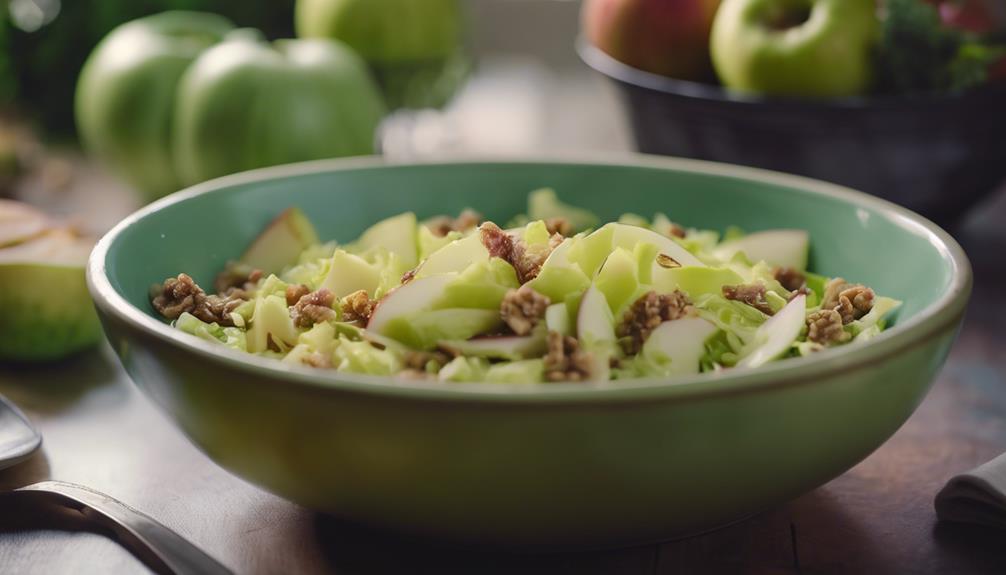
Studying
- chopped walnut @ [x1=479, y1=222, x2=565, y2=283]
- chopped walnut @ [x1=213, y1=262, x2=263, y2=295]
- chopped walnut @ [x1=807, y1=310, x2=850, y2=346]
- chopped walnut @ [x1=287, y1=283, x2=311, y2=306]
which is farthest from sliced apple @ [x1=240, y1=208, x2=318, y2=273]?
chopped walnut @ [x1=807, y1=310, x2=850, y2=346]

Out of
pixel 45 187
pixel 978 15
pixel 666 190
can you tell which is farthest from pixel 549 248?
pixel 45 187

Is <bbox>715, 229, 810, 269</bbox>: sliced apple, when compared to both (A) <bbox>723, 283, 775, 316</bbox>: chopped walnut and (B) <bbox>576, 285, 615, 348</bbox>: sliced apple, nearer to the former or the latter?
(A) <bbox>723, 283, 775, 316</bbox>: chopped walnut

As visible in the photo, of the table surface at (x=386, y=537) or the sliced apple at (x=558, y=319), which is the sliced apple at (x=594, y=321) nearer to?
the sliced apple at (x=558, y=319)

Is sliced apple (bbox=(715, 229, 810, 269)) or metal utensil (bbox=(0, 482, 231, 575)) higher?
sliced apple (bbox=(715, 229, 810, 269))

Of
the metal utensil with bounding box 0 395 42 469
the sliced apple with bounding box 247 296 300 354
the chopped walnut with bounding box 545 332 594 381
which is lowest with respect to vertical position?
the metal utensil with bounding box 0 395 42 469

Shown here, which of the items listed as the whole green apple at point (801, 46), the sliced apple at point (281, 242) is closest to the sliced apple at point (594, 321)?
the sliced apple at point (281, 242)

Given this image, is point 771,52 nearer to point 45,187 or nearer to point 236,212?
point 236,212

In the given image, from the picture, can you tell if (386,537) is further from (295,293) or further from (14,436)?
(14,436)
